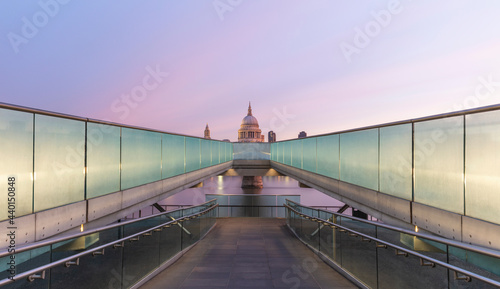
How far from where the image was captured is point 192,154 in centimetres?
1239

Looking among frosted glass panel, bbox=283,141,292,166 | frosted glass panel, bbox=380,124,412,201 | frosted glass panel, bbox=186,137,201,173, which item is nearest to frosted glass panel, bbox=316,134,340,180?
frosted glass panel, bbox=380,124,412,201

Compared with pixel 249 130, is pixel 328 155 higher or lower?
lower

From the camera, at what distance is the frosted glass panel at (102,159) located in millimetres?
5211

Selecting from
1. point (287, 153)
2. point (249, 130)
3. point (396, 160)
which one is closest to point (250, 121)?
point (249, 130)

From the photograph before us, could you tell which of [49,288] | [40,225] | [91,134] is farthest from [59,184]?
[49,288]

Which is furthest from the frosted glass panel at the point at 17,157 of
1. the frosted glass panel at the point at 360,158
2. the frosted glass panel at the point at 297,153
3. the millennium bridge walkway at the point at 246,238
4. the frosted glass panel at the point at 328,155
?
the frosted glass panel at the point at 297,153

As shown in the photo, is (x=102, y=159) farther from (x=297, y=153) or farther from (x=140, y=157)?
(x=297, y=153)

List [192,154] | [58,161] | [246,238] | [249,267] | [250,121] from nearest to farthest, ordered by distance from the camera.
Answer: [58,161]
[249,267]
[246,238]
[192,154]
[250,121]

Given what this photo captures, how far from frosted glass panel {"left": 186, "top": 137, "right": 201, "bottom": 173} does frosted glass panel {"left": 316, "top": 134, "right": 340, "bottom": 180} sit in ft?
19.6

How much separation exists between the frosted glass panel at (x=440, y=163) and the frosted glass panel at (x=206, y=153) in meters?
11.3

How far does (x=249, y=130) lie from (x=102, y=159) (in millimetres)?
131834

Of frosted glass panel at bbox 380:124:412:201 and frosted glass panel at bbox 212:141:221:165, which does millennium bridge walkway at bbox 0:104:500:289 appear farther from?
frosted glass panel at bbox 212:141:221:165

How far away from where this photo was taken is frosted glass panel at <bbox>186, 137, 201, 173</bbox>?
11664 mm

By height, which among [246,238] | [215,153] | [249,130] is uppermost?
[249,130]
